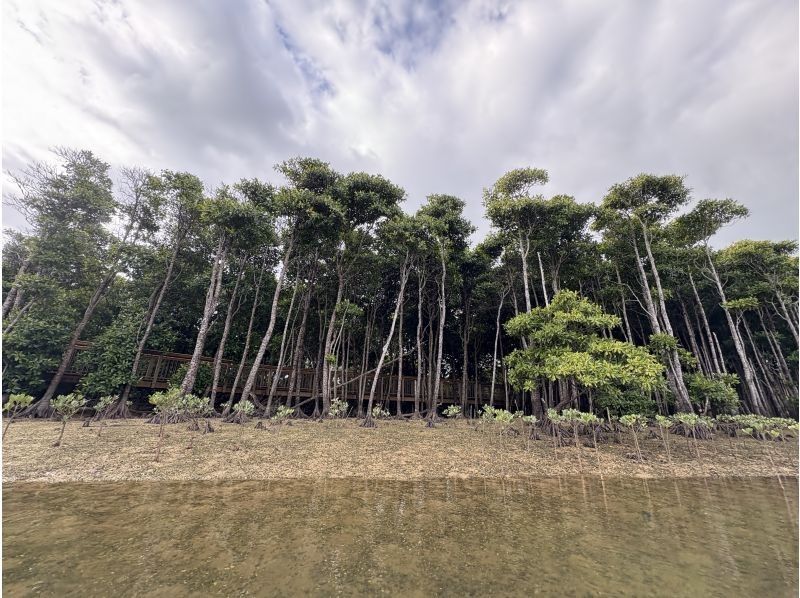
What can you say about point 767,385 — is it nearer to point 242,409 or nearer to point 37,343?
point 242,409

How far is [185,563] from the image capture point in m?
2.94

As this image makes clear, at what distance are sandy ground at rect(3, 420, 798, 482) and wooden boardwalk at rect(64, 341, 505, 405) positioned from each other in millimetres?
2918

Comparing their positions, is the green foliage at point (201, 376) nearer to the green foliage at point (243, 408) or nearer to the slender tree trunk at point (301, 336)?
the slender tree trunk at point (301, 336)

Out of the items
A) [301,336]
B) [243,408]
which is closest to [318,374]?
[301,336]

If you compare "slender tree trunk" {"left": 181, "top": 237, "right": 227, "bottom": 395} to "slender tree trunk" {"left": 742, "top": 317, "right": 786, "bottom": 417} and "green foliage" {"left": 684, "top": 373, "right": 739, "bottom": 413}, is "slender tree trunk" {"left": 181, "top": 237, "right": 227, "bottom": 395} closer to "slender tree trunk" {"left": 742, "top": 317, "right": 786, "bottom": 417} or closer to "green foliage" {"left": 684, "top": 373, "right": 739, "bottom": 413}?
"green foliage" {"left": 684, "top": 373, "right": 739, "bottom": 413}

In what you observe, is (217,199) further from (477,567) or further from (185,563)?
(477,567)

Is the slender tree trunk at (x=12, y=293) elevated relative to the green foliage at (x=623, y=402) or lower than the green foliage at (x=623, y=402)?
elevated

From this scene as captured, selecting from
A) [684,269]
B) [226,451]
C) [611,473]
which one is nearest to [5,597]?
[226,451]

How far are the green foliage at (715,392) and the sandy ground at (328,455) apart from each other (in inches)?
61.9

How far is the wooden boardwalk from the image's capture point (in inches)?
507

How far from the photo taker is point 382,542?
347 cm

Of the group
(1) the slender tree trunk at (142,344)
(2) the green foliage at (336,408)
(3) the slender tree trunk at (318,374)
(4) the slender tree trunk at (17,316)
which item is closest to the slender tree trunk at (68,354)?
(4) the slender tree trunk at (17,316)

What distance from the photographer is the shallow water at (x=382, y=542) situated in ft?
8.86

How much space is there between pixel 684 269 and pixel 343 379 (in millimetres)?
18132
